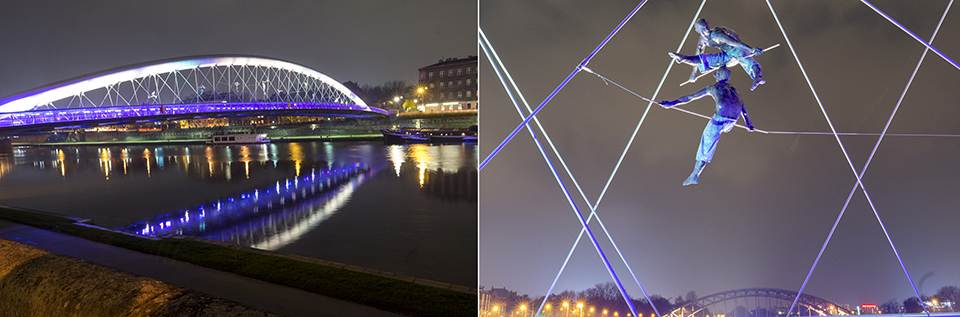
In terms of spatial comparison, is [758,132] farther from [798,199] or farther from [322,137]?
[322,137]

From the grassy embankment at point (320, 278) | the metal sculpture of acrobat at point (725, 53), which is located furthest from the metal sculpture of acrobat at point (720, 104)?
the grassy embankment at point (320, 278)

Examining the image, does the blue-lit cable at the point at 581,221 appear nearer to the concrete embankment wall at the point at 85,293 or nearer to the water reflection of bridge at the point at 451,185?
the concrete embankment wall at the point at 85,293

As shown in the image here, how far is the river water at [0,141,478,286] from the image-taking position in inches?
276

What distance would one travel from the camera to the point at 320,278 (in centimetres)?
482

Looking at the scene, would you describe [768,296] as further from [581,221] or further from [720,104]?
[720,104]

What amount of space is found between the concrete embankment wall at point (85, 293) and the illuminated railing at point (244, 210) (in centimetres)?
499

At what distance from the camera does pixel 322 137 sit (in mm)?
57188

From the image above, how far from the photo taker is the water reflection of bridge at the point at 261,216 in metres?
8.21

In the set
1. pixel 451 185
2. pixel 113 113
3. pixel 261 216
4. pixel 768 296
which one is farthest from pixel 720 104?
pixel 113 113

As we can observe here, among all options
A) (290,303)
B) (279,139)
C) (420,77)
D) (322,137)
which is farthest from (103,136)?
(290,303)

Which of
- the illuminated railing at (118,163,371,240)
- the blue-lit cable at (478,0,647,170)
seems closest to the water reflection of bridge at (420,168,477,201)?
the illuminated railing at (118,163,371,240)

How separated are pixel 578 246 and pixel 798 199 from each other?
1.86 m

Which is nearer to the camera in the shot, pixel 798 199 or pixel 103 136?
pixel 798 199

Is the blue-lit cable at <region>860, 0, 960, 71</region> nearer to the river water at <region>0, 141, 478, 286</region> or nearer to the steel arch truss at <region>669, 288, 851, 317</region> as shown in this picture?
the steel arch truss at <region>669, 288, 851, 317</region>
